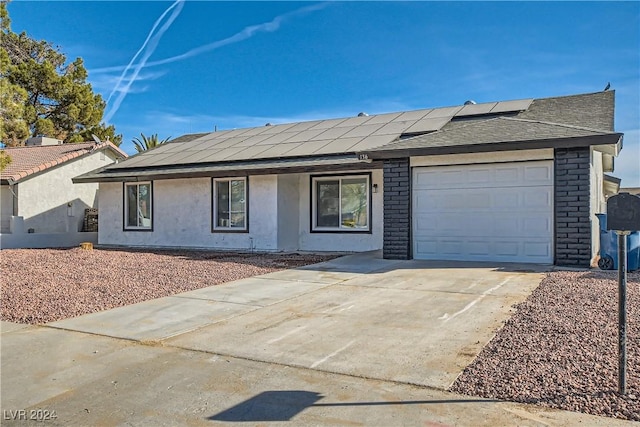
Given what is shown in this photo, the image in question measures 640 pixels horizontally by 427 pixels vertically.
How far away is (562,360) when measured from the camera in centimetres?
438

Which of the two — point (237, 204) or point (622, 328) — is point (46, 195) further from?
point (622, 328)

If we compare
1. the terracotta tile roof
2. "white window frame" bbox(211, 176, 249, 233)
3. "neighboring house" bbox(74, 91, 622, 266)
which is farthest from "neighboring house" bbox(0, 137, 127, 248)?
"white window frame" bbox(211, 176, 249, 233)

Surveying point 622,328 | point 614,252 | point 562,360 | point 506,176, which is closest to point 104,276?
point 562,360

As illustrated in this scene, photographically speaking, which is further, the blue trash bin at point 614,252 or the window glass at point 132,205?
the window glass at point 132,205

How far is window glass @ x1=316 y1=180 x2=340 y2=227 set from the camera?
15039 mm

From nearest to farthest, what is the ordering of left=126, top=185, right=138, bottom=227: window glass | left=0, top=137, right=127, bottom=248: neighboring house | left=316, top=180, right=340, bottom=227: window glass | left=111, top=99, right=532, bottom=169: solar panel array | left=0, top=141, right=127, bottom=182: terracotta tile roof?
left=111, top=99, right=532, bottom=169: solar panel array
left=316, top=180, right=340, bottom=227: window glass
left=126, top=185, right=138, bottom=227: window glass
left=0, top=137, right=127, bottom=248: neighboring house
left=0, top=141, right=127, bottom=182: terracotta tile roof

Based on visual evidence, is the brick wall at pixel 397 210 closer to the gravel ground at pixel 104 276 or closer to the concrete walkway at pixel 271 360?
the gravel ground at pixel 104 276

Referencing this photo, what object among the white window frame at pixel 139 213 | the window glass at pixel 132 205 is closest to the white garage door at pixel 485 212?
the white window frame at pixel 139 213

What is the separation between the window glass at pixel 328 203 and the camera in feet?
49.3

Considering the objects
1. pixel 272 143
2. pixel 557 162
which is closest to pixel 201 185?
pixel 272 143

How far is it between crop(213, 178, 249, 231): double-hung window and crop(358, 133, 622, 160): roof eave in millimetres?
4944

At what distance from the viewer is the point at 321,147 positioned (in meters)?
15.2

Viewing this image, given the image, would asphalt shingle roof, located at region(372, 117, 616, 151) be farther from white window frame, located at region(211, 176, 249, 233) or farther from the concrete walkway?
white window frame, located at region(211, 176, 249, 233)

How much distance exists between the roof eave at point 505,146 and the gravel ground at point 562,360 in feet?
12.5
